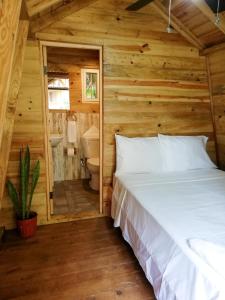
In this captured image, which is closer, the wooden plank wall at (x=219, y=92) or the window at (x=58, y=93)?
the wooden plank wall at (x=219, y=92)

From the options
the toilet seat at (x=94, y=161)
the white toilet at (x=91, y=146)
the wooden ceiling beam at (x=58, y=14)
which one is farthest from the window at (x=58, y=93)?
the wooden ceiling beam at (x=58, y=14)

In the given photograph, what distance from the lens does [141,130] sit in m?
2.79

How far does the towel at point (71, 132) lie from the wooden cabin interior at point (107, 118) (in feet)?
3.40

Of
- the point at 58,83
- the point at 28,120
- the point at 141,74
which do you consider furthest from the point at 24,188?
the point at 58,83

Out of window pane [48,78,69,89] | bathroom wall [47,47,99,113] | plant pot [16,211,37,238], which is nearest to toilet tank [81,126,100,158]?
bathroom wall [47,47,99,113]

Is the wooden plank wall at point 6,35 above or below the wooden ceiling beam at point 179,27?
below

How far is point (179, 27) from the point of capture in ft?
8.87

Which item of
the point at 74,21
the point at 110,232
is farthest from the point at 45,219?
the point at 74,21

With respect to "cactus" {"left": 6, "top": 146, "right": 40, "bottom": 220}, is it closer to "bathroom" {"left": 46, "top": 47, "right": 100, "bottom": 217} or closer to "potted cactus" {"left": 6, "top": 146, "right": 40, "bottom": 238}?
"potted cactus" {"left": 6, "top": 146, "right": 40, "bottom": 238}

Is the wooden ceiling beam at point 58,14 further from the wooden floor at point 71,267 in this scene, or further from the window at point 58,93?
the wooden floor at point 71,267

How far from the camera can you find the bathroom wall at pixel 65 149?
3969 mm

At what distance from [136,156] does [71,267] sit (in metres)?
1.32

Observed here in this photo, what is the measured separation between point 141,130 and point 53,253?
1.70m

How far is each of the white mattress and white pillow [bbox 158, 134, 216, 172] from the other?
0.19m
